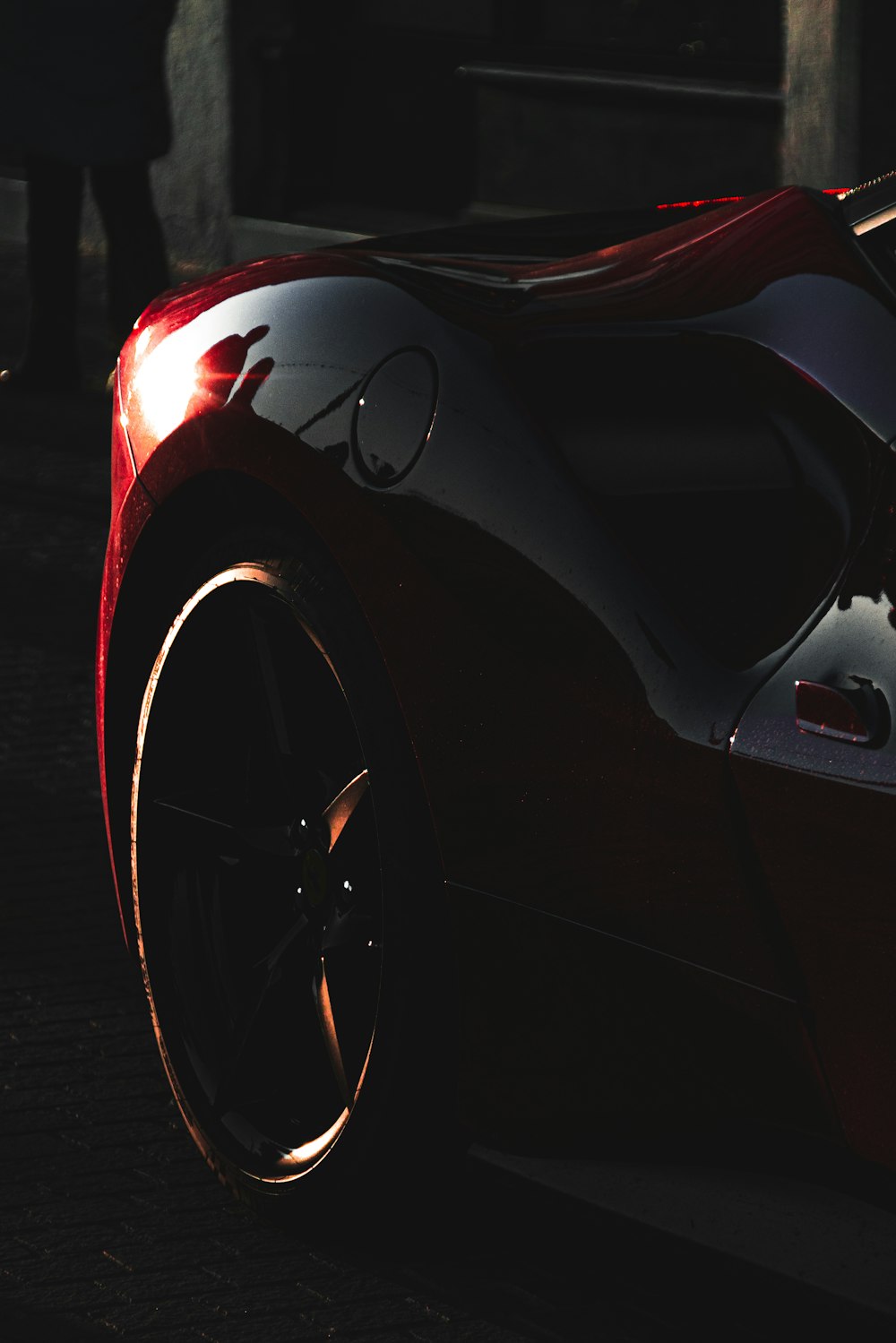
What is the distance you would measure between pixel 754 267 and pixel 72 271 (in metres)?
7.25

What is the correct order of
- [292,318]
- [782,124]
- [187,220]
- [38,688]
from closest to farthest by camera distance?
[292,318], [38,688], [782,124], [187,220]

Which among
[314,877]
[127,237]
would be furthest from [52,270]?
[314,877]

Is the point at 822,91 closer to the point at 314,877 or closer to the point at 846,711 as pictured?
the point at 314,877

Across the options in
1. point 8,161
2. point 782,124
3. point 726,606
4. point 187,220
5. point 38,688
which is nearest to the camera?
point 726,606

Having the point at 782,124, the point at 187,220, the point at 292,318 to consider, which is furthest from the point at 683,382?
the point at 187,220

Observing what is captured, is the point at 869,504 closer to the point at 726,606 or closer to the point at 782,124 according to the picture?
the point at 726,606

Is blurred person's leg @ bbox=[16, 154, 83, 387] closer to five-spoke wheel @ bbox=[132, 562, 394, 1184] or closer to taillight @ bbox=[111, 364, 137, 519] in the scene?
taillight @ bbox=[111, 364, 137, 519]

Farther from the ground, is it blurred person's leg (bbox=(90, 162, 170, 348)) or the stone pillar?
the stone pillar

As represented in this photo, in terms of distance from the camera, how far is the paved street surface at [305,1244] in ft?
8.79

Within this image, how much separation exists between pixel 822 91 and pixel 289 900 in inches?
305

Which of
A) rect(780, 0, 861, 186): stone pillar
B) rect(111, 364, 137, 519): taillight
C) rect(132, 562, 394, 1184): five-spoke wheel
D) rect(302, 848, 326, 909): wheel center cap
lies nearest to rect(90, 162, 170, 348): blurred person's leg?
rect(780, 0, 861, 186): stone pillar

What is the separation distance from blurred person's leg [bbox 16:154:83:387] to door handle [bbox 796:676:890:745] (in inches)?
293

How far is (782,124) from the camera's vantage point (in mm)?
10727

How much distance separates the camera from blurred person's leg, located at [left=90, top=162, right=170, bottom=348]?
9.45 metres
